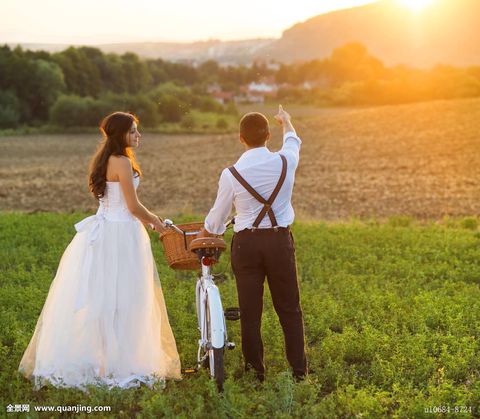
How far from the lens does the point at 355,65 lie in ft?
391

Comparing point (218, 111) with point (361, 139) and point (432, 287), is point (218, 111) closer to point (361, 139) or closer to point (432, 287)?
point (361, 139)

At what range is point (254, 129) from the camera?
18.5 feet

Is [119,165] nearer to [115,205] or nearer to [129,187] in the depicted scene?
[129,187]

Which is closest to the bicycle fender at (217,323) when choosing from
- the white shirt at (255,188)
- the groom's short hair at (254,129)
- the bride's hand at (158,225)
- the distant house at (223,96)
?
the white shirt at (255,188)

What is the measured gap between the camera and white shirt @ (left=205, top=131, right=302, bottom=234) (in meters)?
5.61

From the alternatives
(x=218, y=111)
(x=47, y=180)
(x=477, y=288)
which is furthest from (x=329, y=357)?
(x=218, y=111)

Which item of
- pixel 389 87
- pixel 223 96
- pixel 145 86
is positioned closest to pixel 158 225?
pixel 389 87

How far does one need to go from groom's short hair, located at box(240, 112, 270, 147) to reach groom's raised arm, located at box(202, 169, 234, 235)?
13.5 inches

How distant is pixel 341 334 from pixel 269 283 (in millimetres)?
2040

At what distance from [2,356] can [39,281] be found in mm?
3348

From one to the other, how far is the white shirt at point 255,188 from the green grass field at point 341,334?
1.40 m

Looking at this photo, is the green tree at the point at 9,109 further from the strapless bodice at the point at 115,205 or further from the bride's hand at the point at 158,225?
the bride's hand at the point at 158,225

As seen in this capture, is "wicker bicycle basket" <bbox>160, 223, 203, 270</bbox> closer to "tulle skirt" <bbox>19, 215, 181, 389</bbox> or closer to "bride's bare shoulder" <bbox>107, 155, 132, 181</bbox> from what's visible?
"tulle skirt" <bbox>19, 215, 181, 389</bbox>

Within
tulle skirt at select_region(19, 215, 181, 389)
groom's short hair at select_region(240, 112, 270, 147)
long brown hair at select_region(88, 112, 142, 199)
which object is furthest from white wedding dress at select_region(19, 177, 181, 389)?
groom's short hair at select_region(240, 112, 270, 147)
